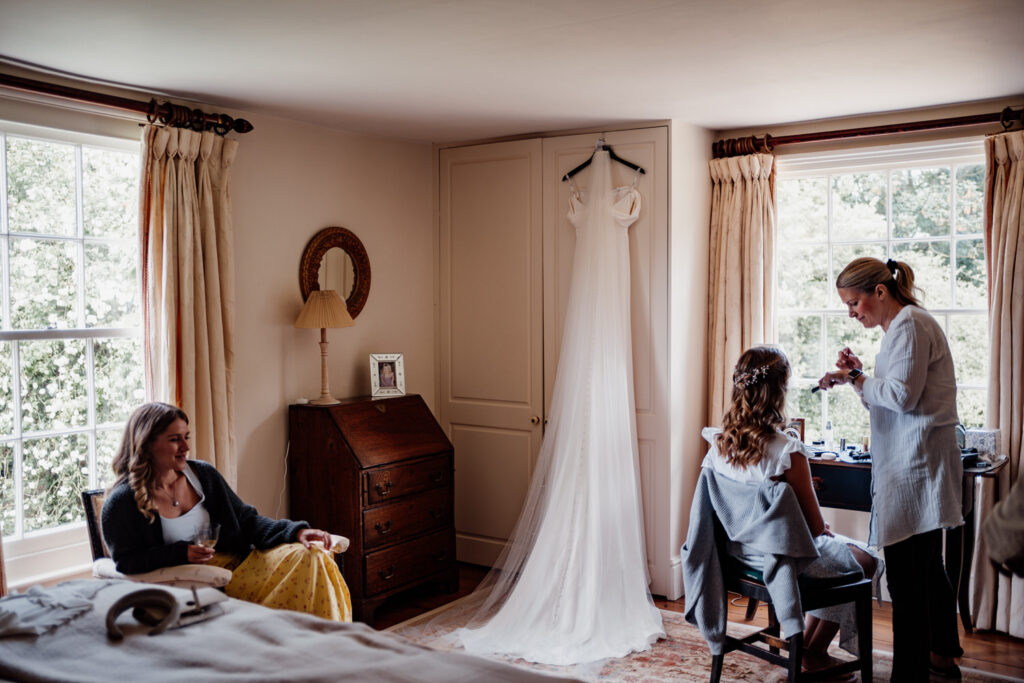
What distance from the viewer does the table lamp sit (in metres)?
4.07

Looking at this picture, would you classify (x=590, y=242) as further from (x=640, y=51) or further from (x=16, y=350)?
(x=16, y=350)

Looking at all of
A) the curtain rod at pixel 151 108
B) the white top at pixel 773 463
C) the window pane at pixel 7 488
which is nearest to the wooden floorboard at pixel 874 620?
the white top at pixel 773 463

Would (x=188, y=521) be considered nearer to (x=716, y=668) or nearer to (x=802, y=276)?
(x=716, y=668)

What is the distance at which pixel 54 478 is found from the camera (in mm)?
3381

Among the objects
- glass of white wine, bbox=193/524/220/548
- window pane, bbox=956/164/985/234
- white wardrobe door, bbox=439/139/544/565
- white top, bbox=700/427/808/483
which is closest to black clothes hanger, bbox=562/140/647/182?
white wardrobe door, bbox=439/139/544/565

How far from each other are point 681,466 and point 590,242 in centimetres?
126

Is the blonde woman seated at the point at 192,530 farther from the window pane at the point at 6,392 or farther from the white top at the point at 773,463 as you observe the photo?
the white top at the point at 773,463

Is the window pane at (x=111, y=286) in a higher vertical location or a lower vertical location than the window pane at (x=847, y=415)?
higher

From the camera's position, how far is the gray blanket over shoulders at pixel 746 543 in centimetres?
285

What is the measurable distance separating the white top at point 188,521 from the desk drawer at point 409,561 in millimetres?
1134

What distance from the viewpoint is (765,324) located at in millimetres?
4477

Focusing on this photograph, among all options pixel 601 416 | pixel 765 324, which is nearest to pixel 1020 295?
pixel 765 324

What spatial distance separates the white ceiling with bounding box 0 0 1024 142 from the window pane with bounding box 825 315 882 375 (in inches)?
43.0

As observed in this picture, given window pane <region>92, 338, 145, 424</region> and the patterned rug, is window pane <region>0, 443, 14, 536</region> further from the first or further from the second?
the patterned rug
